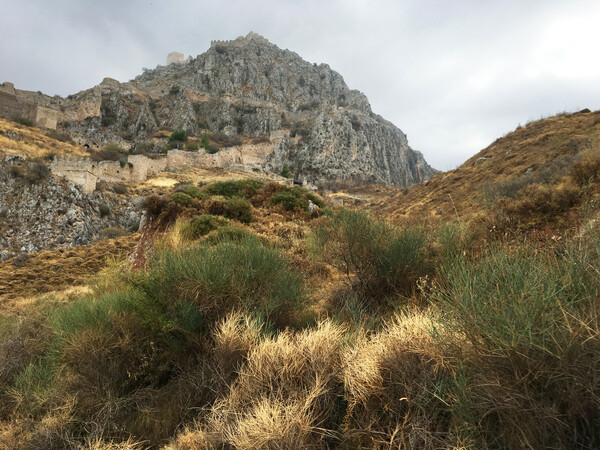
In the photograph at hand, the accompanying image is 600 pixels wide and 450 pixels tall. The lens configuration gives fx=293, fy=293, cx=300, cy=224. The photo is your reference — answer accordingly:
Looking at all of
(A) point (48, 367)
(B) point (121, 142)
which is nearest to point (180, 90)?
(B) point (121, 142)

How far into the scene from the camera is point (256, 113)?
6919 centimetres

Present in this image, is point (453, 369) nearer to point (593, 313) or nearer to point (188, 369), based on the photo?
point (593, 313)

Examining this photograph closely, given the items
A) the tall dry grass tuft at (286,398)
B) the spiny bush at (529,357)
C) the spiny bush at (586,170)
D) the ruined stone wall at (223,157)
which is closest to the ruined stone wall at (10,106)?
the ruined stone wall at (223,157)

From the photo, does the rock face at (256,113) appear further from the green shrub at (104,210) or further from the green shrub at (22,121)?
Result: the green shrub at (104,210)

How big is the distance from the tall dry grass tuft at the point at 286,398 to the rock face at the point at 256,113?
161ft

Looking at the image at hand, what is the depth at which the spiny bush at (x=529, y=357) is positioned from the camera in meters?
1.52

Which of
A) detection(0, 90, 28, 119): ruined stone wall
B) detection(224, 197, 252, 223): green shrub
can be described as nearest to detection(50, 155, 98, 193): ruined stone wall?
detection(224, 197, 252, 223): green shrub

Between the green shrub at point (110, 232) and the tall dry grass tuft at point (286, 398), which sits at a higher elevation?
the tall dry grass tuft at point (286, 398)

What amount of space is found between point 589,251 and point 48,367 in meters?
6.34

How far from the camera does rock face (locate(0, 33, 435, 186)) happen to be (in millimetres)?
57875

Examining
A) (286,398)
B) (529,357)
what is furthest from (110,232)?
(529,357)

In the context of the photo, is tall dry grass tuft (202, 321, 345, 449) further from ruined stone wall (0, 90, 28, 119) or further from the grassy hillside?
ruined stone wall (0, 90, 28, 119)

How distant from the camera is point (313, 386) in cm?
259

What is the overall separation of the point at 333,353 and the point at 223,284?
1.70 meters
